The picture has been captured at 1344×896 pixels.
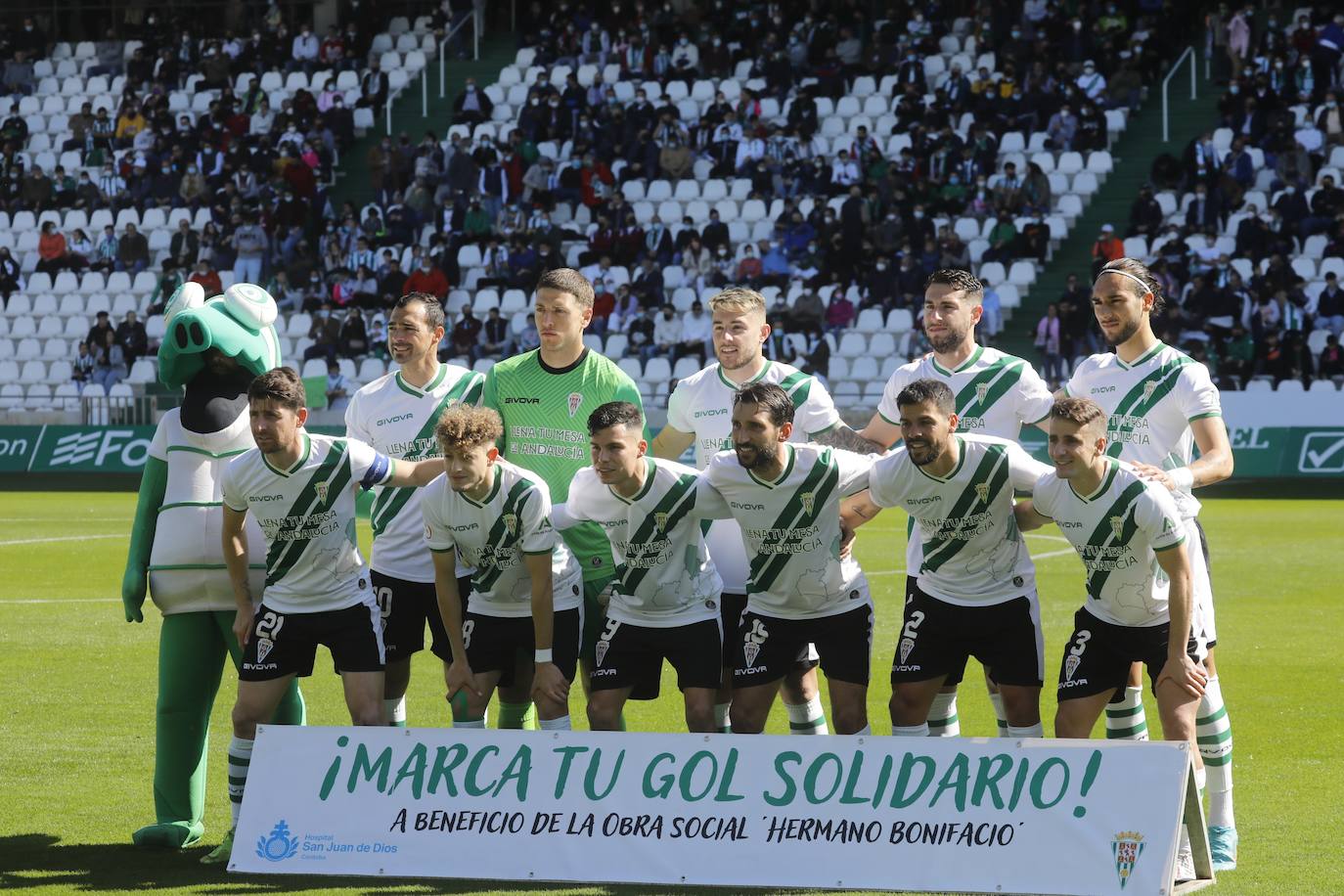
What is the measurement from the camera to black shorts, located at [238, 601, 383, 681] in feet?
19.5

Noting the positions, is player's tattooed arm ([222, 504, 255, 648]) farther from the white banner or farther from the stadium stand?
the stadium stand

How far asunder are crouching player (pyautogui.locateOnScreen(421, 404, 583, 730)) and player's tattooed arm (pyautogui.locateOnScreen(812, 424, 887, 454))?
113 cm

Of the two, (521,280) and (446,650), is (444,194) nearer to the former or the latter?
(521,280)

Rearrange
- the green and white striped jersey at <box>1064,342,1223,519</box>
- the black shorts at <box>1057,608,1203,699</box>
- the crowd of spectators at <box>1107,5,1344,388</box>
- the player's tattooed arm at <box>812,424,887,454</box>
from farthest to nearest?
the crowd of spectators at <box>1107,5,1344,388</box>, the player's tattooed arm at <box>812,424,887,454</box>, the green and white striped jersey at <box>1064,342,1223,519</box>, the black shorts at <box>1057,608,1203,699</box>

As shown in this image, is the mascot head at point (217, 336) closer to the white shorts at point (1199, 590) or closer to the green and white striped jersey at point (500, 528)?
the green and white striped jersey at point (500, 528)

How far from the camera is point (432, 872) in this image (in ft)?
17.9

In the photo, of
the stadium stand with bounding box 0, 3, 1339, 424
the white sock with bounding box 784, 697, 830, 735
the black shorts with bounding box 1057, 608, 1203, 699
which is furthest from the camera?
the stadium stand with bounding box 0, 3, 1339, 424

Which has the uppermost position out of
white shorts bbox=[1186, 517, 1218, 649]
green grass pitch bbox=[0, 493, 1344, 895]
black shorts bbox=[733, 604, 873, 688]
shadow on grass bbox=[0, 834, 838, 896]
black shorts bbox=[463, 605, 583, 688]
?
white shorts bbox=[1186, 517, 1218, 649]

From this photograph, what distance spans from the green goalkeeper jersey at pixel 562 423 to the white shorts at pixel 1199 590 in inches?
83.7

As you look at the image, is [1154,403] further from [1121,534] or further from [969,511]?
[969,511]

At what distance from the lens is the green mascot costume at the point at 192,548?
625cm

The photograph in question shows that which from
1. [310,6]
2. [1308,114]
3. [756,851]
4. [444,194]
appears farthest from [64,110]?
[756,851]

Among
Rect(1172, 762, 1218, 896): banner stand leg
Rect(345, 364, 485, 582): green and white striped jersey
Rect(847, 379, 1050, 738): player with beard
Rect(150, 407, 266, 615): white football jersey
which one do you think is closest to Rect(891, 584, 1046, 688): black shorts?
Rect(847, 379, 1050, 738): player with beard

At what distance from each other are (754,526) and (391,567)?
161cm
